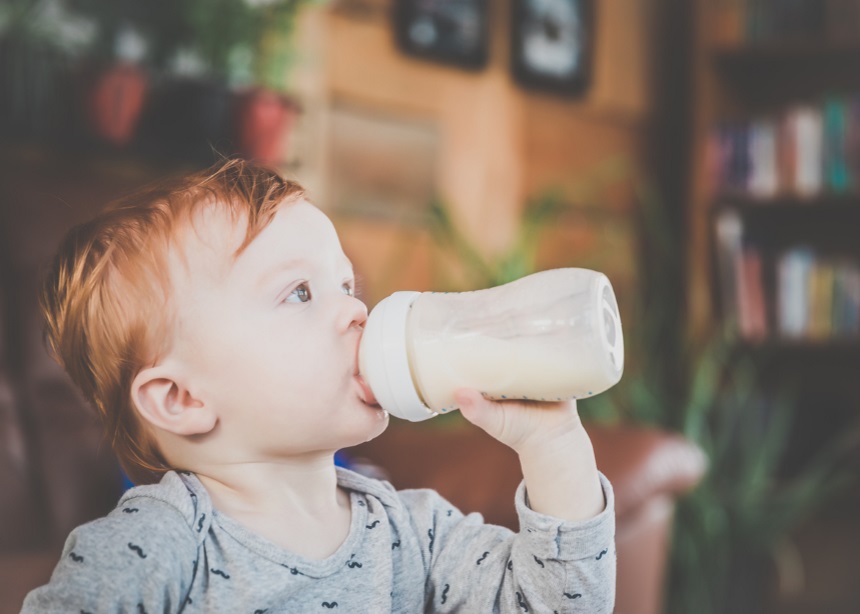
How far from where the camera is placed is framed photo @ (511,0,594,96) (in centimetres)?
243

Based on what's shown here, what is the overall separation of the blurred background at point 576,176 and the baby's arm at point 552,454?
2.34 ft

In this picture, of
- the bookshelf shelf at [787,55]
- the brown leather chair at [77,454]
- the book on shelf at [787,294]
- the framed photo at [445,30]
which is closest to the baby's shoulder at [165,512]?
the brown leather chair at [77,454]

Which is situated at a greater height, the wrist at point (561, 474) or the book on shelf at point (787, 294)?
the wrist at point (561, 474)

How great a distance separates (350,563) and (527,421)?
0.14m

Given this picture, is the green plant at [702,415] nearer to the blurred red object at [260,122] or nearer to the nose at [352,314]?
the blurred red object at [260,122]

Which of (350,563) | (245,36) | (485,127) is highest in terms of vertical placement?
(245,36)

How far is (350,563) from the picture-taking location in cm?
55


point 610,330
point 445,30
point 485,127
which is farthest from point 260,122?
point 610,330

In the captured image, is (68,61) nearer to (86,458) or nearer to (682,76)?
(86,458)

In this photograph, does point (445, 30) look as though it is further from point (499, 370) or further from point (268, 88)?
point (499, 370)

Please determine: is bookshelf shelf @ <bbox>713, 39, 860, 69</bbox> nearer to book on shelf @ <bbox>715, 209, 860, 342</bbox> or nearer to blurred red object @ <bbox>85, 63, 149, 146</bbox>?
book on shelf @ <bbox>715, 209, 860, 342</bbox>

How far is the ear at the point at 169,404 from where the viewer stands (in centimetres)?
53

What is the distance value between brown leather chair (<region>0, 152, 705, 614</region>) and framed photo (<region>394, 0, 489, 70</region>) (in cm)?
112

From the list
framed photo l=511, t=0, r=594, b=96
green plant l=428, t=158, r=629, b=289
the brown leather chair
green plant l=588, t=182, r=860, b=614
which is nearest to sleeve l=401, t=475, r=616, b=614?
the brown leather chair
